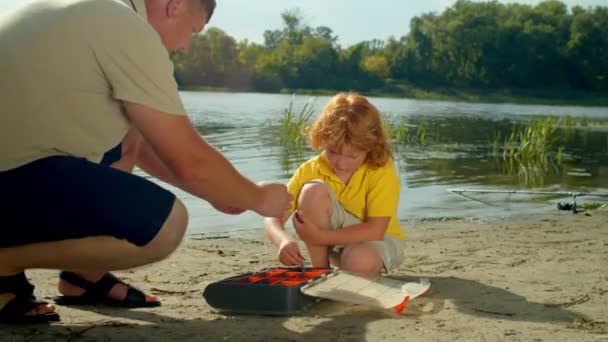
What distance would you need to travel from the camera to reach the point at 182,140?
2330 millimetres

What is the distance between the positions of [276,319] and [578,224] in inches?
140

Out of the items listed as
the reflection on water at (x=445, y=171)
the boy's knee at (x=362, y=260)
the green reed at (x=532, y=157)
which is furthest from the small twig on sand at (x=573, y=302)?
the green reed at (x=532, y=157)

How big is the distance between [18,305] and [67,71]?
33.3 inches

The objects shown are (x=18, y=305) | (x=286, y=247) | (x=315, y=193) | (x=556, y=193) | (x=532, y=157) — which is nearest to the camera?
(x=18, y=305)

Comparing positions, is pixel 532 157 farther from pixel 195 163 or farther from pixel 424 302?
pixel 195 163

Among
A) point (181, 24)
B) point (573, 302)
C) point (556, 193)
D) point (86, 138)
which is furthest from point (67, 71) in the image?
point (556, 193)

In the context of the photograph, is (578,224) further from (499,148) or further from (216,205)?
(499,148)

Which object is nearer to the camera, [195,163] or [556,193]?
[195,163]

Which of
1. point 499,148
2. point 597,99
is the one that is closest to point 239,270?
point 499,148

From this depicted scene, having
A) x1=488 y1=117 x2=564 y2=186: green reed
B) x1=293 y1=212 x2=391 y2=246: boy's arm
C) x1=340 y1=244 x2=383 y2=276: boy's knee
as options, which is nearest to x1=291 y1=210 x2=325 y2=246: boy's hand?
x1=293 y1=212 x2=391 y2=246: boy's arm

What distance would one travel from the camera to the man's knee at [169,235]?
2379 millimetres

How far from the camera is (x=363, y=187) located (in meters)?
3.46

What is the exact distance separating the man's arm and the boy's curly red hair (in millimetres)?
784

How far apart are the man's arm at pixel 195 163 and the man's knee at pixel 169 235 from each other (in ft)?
0.33
